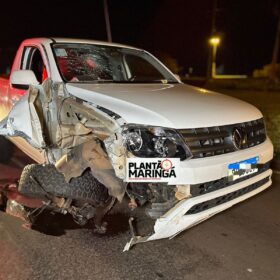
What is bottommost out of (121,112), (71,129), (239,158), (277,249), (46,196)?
(277,249)

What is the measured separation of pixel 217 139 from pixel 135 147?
77 centimetres

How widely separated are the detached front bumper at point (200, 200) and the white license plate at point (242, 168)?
4cm

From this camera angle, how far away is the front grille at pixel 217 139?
11.5 feet

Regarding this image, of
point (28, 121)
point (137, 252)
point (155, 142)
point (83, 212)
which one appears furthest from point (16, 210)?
point (155, 142)

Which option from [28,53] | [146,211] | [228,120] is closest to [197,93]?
[228,120]

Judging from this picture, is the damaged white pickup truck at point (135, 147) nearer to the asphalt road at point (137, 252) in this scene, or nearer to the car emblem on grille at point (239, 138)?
the car emblem on grille at point (239, 138)

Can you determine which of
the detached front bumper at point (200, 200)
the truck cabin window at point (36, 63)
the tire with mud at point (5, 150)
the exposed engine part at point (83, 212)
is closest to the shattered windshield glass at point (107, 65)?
the truck cabin window at point (36, 63)

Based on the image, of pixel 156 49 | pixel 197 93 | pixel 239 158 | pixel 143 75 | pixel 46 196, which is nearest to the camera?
pixel 239 158

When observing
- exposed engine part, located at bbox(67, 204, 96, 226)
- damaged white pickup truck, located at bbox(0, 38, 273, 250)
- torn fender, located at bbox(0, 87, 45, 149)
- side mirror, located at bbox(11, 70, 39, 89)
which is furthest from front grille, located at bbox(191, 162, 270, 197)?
side mirror, located at bbox(11, 70, 39, 89)

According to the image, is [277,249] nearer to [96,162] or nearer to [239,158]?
[239,158]

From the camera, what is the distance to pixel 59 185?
13.0 ft

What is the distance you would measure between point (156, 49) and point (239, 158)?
3306 cm

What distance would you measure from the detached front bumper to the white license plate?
0.14 feet

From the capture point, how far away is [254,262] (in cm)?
364
